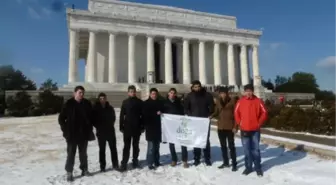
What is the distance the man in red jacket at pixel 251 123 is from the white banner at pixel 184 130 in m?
1.18

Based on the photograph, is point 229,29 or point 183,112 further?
point 229,29

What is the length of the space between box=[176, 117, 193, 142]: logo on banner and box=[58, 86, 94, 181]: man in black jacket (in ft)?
8.16

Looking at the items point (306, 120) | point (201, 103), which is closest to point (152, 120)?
point (201, 103)

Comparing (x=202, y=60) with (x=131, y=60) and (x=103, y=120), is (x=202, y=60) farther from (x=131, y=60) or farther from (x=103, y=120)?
(x=103, y=120)

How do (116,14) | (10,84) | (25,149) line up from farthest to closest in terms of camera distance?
(10,84), (116,14), (25,149)

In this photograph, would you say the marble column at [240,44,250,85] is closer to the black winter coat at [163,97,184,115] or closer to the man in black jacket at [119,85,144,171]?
the black winter coat at [163,97,184,115]

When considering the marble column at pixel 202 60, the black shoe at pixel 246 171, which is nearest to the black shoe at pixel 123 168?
the black shoe at pixel 246 171

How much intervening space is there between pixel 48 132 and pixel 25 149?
4.74 meters

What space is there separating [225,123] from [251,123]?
74 centimetres

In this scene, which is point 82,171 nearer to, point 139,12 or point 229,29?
point 139,12

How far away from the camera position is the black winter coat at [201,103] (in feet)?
25.8

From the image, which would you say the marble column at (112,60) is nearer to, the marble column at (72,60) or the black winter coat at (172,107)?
the marble column at (72,60)

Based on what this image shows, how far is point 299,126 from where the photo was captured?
14.1 meters

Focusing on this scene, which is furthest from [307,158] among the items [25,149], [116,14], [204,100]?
[116,14]
